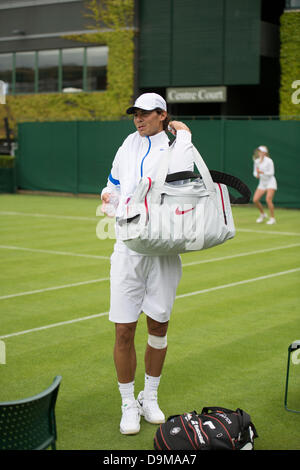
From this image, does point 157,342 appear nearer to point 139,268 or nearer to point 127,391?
point 127,391

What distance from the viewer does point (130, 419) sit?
493 centimetres

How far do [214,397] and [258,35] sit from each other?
82.9ft

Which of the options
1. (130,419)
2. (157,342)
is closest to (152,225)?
(157,342)

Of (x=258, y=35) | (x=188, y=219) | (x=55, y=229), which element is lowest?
(x=55, y=229)

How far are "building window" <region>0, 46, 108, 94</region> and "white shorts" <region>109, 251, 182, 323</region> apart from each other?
29.8 meters

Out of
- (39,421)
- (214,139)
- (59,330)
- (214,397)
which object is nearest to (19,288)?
(59,330)

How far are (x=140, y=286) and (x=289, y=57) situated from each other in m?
26.0

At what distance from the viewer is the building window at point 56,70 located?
1329 inches

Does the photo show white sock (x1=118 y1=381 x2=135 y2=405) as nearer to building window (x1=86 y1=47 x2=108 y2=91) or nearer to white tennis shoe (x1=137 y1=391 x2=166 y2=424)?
white tennis shoe (x1=137 y1=391 x2=166 y2=424)

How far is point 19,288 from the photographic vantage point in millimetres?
10086

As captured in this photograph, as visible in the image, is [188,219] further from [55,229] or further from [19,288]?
[55,229]

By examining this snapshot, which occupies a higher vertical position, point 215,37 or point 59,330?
point 215,37

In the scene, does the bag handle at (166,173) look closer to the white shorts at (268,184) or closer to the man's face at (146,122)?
the man's face at (146,122)

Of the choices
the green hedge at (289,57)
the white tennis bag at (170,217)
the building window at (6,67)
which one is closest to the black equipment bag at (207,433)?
the white tennis bag at (170,217)
